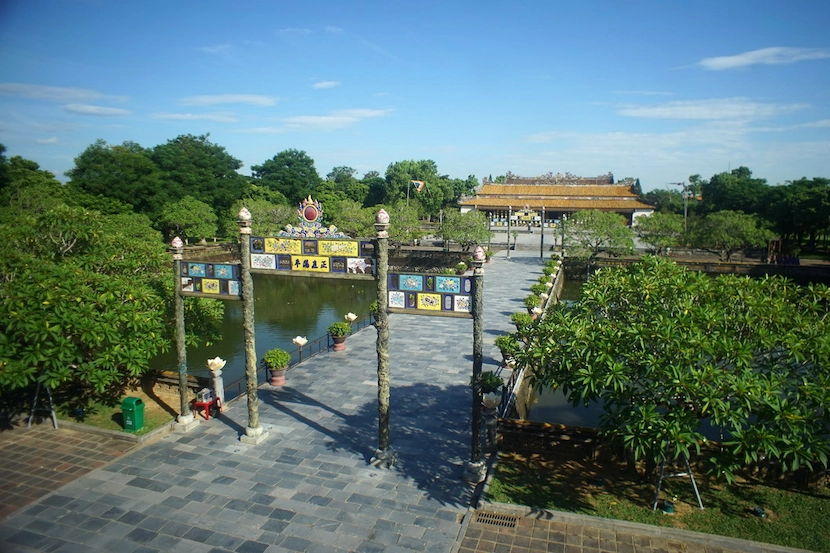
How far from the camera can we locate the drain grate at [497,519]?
28.2 ft

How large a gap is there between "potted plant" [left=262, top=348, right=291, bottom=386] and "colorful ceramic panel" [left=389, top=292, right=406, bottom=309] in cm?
559

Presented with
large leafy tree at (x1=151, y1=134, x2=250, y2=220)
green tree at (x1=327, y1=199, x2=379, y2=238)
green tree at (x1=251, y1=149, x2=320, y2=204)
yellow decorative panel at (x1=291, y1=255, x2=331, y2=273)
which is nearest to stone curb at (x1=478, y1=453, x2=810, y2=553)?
yellow decorative panel at (x1=291, y1=255, x2=331, y2=273)

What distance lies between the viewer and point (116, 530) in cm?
838

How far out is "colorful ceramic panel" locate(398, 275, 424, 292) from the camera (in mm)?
10203

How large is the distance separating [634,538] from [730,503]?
2.07 metres

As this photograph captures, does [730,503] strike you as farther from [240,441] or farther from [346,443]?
[240,441]

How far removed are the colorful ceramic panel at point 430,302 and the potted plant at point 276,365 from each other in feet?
19.8

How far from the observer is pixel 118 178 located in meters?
43.5

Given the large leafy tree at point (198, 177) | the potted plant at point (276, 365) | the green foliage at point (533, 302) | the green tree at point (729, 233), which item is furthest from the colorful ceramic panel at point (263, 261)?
the large leafy tree at point (198, 177)

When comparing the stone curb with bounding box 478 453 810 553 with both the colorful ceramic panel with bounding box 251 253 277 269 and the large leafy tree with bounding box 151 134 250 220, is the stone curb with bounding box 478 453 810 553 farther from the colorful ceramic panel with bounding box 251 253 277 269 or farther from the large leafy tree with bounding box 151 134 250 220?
the large leafy tree with bounding box 151 134 250 220

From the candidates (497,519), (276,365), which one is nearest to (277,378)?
(276,365)

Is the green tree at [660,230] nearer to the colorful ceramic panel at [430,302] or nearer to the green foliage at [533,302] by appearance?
the green foliage at [533,302]

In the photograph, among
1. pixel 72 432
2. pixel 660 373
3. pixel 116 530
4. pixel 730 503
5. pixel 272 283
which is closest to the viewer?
pixel 660 373

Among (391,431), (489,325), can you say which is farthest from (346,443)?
(489,325)
